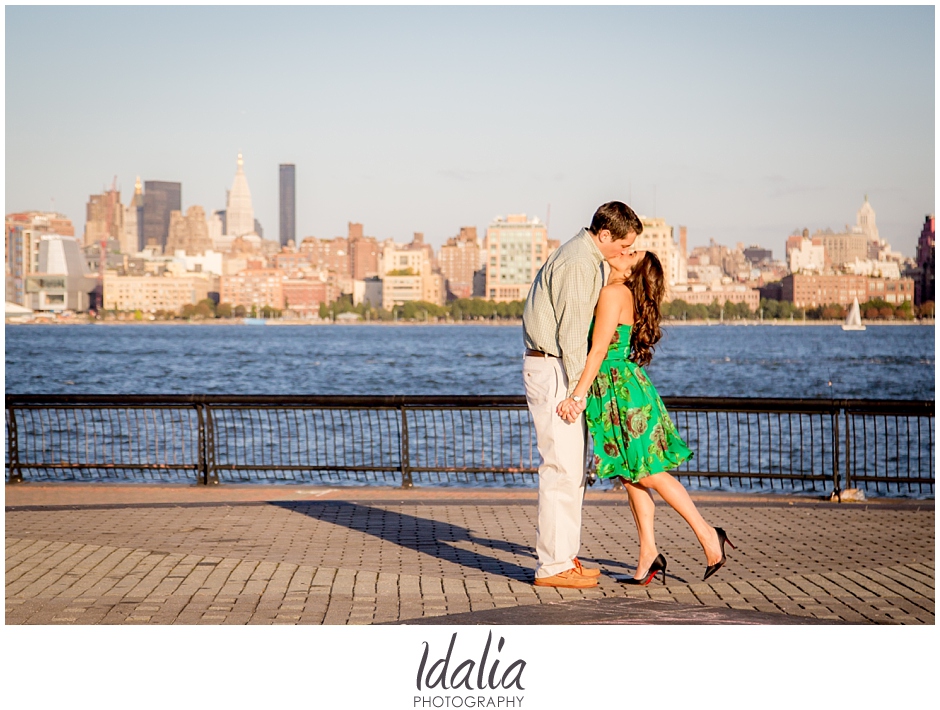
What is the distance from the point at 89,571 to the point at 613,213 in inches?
139

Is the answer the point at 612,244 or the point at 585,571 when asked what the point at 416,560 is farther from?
the point at 612,244

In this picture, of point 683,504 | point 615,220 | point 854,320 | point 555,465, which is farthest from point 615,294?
point 854,320

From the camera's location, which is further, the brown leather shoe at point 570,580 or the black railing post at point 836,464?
the black railing post at point 836,464

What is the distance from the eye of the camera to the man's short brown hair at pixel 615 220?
6.20 metres

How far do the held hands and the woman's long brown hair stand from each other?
0.51 metres

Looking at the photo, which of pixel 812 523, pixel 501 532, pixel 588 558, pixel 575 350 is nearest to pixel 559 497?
pixel 575 350

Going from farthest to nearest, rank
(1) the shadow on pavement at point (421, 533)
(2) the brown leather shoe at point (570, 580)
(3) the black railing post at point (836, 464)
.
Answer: (3) the black railing post at point (836, 464) → (1) the shadow on pavement at point (421, 533) → (2) the brown leather shoe at point (570, 580)

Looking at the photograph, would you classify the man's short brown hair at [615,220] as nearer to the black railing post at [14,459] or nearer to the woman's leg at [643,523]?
the woman's leg at [643,523]

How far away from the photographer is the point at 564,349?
6.20m

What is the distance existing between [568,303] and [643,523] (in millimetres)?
1350

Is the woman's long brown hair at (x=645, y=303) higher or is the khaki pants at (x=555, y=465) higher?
the woman's long brown hair at (x=645, y=303)

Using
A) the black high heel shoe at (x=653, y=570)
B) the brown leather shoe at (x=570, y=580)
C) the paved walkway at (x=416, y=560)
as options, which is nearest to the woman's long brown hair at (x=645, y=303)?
the black high heel shoe at (x=653, y=570)

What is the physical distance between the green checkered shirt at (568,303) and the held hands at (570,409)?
94 millimetres

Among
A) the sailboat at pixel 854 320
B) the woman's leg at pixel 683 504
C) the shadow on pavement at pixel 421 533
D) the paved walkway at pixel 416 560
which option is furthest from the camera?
the sailboat at pixel 854 320
